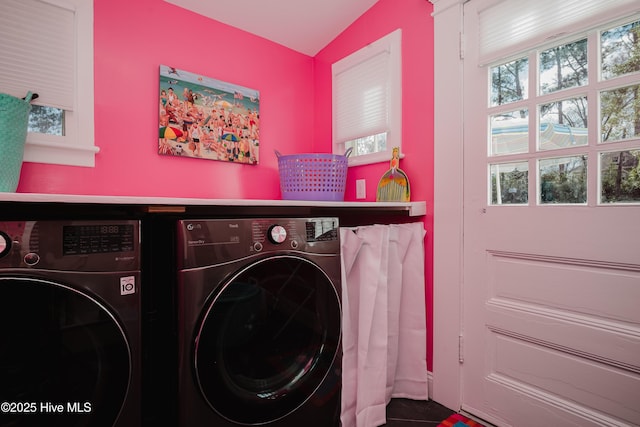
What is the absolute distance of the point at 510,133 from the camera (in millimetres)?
1416

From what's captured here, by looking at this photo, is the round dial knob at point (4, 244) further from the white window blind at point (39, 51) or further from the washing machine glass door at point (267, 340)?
the white window blind at point (39, 51)

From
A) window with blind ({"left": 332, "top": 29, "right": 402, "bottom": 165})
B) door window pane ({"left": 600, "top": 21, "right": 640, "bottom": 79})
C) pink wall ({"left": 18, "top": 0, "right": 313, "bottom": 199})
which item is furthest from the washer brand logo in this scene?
door window pane ({"left": 600, "top": 21, "right": 640, "bottom": 79})

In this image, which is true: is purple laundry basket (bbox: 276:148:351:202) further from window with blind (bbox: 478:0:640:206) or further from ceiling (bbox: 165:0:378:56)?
ceiling (bbox: 165:0:378:56)

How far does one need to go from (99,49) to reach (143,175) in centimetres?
64

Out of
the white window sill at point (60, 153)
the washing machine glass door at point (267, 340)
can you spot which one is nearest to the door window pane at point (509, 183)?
the washing machine glass door at point (267, 340)

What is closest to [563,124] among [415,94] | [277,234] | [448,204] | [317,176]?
[448,204]

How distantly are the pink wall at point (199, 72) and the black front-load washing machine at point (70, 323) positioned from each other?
896 mm

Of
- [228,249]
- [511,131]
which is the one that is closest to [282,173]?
[228,249]

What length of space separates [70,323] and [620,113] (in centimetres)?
183

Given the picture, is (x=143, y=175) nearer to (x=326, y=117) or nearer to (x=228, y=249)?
(x=228, y=249)

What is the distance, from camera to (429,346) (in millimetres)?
1685

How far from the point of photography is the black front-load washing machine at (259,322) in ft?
3.10

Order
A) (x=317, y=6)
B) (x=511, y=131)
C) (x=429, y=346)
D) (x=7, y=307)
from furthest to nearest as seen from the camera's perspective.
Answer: (x=317, y=6) → (x=429, y=346) → (x=511, y=131) → (x=7, y=307)

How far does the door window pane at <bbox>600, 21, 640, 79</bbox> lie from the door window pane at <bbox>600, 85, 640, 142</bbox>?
0.07 metres
